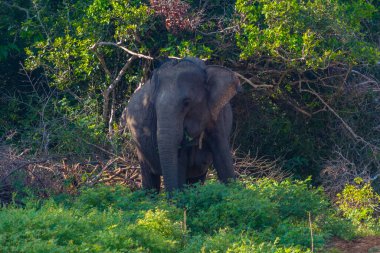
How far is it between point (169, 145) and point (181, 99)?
579 millimetres

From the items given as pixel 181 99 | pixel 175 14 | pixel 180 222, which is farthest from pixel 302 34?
pixel 180 222

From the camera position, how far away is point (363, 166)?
502 inches

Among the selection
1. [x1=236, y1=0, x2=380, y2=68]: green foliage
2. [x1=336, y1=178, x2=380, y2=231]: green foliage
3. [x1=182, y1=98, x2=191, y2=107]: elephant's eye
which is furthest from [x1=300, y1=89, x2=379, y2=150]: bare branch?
A: [x1=182, y1=98, x2=191, y2=107]: elephant's eye

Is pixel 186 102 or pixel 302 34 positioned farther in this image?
pixel 302 34

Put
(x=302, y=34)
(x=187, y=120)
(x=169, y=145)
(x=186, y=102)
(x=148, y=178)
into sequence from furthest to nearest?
(x=302, y=34) → (x=148, y=178) → (x=187, y=120) → (x=186, y=102) → (x=169, y=145)

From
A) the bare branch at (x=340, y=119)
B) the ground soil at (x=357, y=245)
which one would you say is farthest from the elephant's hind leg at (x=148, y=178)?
the ground soil at (x=357, y=245)

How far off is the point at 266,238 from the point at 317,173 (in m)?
5.86

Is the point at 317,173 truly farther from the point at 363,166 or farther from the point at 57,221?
the point at 57,221

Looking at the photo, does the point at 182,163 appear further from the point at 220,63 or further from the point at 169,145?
the point at 220,63

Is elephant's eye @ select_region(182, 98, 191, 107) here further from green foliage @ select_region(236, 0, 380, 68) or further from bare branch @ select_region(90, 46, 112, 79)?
bare branch @ select_region(90, 46, 112, 79)

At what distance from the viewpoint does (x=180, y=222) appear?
8016 mm

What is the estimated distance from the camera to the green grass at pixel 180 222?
6789 mm

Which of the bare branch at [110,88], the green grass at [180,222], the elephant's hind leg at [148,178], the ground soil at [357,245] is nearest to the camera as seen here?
the green grass at [180,222]

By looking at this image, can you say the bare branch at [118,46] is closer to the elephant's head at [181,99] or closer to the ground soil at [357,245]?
the elephant's head at [181,99]
